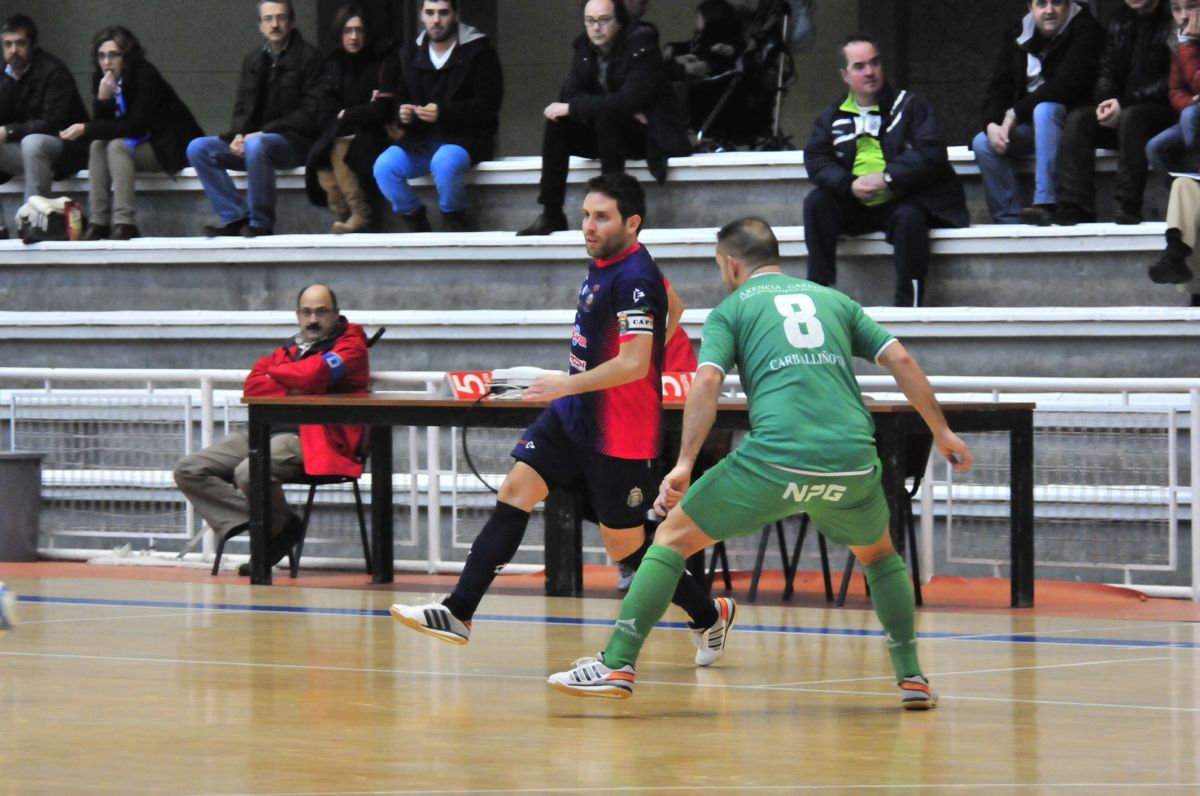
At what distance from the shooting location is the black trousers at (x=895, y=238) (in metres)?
12.8

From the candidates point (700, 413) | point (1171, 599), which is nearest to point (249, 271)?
point (1171, 599)

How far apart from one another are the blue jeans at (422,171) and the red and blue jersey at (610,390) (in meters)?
Answer: 6.62

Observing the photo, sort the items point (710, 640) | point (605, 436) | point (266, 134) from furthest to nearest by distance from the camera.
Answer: point (266, 134) → point (710, 640) → point (605, 436)

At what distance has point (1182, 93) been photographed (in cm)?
1251

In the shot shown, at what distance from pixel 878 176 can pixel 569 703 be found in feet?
21.1

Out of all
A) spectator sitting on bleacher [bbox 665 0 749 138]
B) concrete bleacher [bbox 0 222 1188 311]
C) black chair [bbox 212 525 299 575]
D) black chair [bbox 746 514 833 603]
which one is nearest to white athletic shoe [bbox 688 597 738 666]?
black chair [bbox 746 514 833 603]

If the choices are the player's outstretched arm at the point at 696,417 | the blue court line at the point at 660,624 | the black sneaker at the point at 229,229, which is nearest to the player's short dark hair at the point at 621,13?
the black sneaker at the point at 229,229

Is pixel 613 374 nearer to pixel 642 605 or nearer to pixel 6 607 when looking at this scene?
pixel 642 605

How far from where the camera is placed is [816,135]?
13.2 meters

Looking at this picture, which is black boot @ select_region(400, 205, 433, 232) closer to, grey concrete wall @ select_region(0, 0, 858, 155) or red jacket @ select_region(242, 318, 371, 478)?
red jacket @ select_region(242, 318, 371, 478)

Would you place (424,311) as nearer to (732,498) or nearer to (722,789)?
(732,498)

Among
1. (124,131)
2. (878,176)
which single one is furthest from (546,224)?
(124,131)

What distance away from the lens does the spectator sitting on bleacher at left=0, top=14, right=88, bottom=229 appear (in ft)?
51.7

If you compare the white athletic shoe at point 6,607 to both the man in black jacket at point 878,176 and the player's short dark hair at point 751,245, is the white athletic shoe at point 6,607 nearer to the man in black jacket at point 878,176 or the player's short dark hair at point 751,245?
the player's short dark hair at point 751,245
